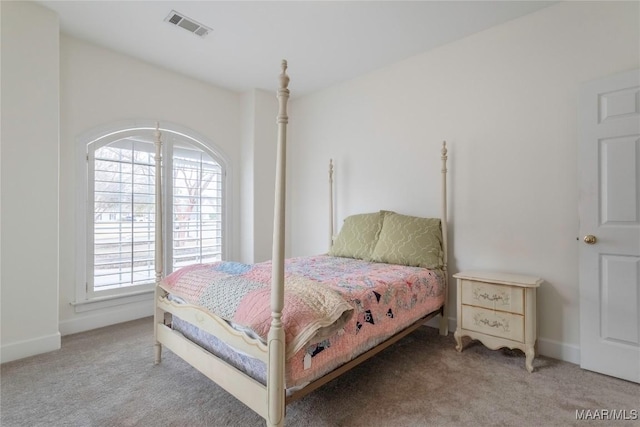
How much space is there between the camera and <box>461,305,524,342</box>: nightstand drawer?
222 cm

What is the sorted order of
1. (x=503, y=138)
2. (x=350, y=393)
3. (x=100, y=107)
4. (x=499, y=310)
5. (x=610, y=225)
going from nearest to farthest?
(x=350, y=393)
(x=610, y=225)
(x=499, y=310)
(x=503, y=138)
(x=100, y=107)

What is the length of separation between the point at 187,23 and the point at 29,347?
114 inches

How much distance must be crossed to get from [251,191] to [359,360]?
9.12 ft

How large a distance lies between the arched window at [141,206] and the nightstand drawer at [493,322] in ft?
9.56

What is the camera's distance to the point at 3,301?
232 centimetres

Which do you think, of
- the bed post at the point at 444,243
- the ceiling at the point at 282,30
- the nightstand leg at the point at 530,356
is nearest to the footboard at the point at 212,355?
the nightstand leg at the point at 530,356

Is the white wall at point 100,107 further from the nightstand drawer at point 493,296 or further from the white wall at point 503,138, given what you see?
the nightstand drawer at point 493,296

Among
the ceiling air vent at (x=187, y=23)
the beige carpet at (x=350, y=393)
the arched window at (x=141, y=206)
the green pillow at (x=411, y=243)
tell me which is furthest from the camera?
the arched window at (x=141, y=206)

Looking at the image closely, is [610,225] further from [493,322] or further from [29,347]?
[29,347]

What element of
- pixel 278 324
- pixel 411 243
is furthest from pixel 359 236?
pixel 278 324

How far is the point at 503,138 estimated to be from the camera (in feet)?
8.72

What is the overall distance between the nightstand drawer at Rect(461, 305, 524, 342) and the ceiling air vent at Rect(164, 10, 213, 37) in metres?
3.22

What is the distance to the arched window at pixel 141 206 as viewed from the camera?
9.86 feet

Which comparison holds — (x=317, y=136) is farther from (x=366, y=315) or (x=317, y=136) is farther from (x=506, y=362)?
(x=506, y=362)
